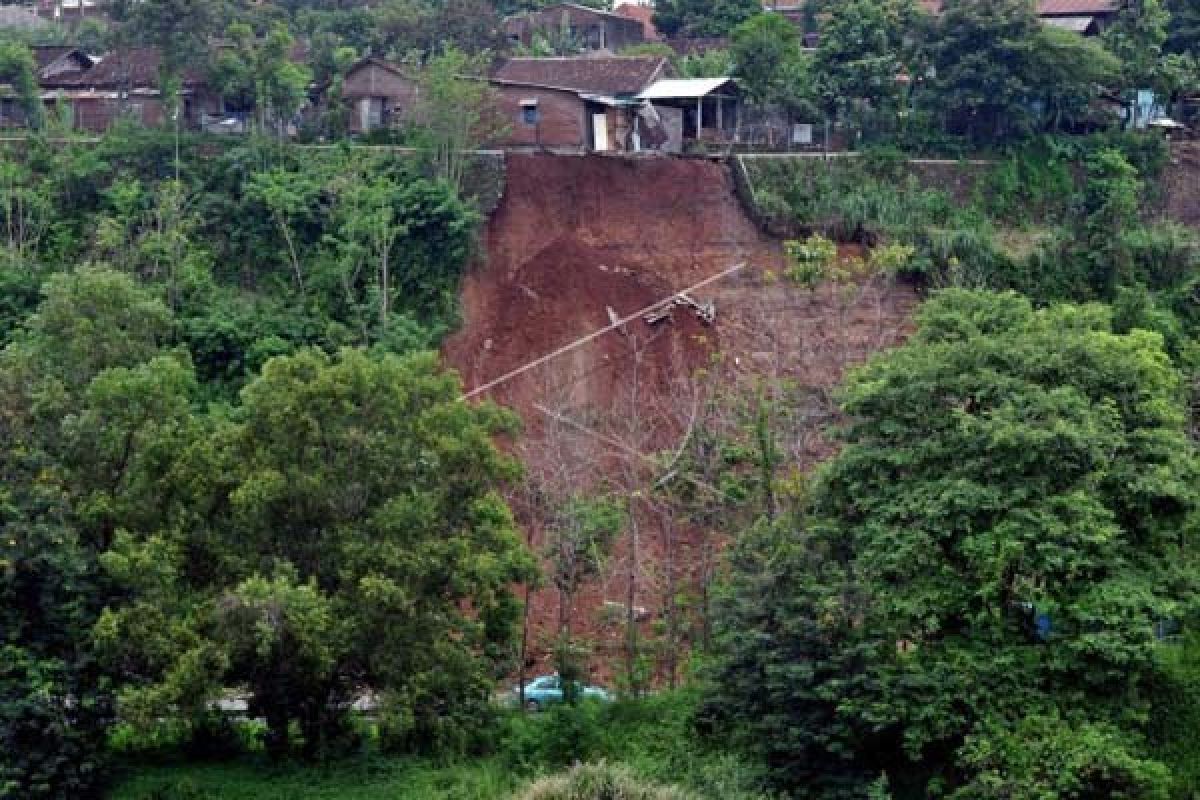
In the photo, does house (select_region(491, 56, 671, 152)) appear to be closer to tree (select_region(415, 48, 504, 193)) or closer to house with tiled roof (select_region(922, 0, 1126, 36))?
tree (select_region(415, 48, 504, 193))

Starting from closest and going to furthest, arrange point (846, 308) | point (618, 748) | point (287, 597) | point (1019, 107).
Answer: point (287, 597)
point (618, 748)
point (846, 308)
point (1019, 107)

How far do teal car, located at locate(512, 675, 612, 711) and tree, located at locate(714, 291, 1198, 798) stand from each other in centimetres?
295

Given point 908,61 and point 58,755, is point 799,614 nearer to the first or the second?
point 58,755

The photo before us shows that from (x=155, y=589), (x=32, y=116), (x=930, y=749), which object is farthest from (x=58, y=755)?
(x=32, y=116)

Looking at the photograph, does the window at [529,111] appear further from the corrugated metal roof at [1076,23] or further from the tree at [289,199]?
the corrugated metal roof at [1076,23]

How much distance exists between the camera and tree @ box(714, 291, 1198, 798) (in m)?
18.7

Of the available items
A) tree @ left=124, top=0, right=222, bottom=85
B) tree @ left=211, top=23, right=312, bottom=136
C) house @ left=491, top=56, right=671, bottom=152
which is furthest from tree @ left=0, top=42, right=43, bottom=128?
house @ left=491, top=56, right=671, bottom=152

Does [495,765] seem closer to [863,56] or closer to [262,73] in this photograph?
[262,73]

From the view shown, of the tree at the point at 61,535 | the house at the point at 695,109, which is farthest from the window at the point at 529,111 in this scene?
the tree at the point at 61,535

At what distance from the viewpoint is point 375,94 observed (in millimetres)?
37375

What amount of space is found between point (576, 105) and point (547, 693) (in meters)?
15.5

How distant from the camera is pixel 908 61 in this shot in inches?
1439

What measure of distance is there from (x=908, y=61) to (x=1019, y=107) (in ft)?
7.57

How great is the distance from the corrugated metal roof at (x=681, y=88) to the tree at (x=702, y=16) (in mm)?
8739
